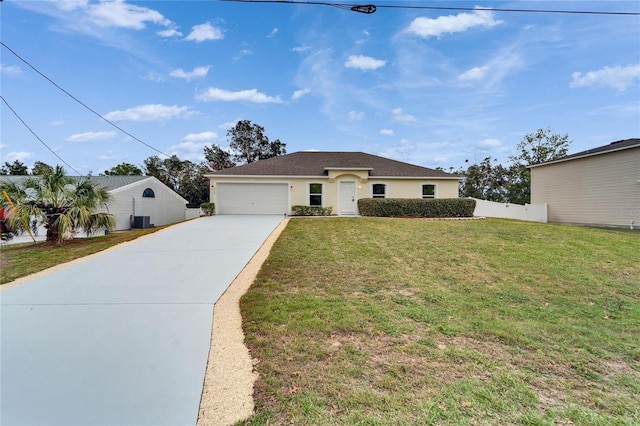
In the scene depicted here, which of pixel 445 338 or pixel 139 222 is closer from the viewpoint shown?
pixel 445 338

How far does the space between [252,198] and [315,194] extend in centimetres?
386

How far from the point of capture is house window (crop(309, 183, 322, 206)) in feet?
59.1

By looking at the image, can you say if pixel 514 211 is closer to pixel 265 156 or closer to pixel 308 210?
pixel 308 210

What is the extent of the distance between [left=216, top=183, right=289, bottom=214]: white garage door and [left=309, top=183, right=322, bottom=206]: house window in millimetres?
1472

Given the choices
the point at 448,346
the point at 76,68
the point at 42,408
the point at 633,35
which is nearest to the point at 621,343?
the point at 448,346

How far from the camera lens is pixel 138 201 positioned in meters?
19.1

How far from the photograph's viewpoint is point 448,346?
3.37 m

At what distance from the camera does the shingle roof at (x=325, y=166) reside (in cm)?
1792

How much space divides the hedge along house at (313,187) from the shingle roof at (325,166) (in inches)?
2.4

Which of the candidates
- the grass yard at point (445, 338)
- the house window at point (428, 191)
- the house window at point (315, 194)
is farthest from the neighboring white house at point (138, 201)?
the house window at point (428, 191)

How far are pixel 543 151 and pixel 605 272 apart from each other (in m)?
28.7

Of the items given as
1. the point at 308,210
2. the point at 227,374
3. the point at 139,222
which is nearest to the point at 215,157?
the point at 139,222

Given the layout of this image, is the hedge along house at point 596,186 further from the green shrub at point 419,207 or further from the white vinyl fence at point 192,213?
the white vinyl fence at point 192,213

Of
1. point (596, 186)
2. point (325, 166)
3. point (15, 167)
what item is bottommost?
point (596, 186)
